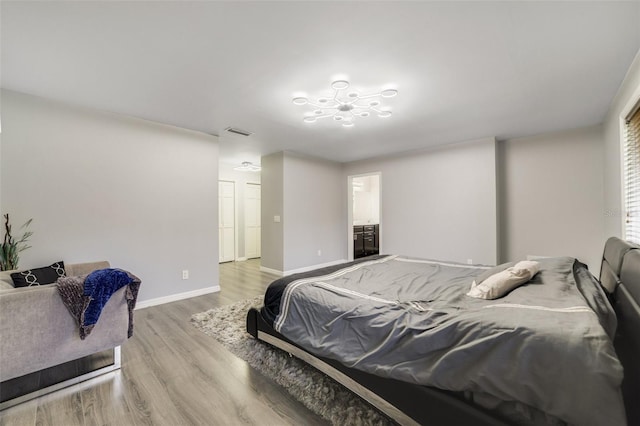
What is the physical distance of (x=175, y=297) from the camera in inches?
148

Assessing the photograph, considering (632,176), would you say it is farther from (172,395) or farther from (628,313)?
(172,395)

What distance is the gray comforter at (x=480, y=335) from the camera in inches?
39.1

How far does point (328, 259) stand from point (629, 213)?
4743mm

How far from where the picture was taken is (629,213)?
263cm

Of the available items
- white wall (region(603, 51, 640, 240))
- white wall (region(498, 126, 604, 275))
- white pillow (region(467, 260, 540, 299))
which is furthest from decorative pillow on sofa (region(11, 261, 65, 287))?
white wall (region(498, 126, 604, 275))

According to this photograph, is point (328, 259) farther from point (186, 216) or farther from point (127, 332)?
point (127, 332)

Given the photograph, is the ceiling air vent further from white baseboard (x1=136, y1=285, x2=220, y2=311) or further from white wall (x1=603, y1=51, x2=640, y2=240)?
white wall (x1=603, y1=51, x2=640, y2=240)

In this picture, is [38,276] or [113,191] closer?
[38,276]

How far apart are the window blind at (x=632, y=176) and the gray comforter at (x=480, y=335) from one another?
1032 millimetres

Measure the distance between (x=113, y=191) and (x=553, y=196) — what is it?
630 centimetres

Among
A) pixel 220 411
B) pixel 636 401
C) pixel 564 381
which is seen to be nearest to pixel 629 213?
pixel 636 401

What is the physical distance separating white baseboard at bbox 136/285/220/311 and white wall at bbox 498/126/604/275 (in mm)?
4889

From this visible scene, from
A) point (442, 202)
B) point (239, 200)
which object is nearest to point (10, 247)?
point (239, 200)

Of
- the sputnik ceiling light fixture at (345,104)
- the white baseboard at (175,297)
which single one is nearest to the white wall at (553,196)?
the sputnik ceiling light fixture at (345,104)
